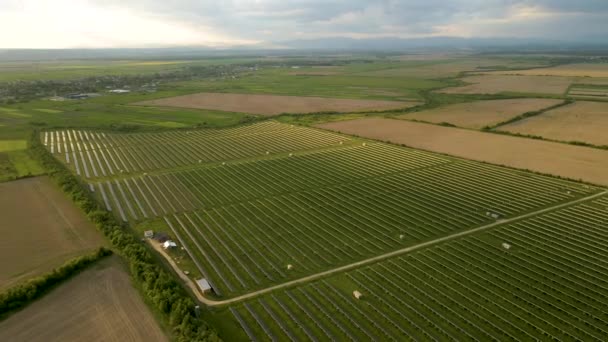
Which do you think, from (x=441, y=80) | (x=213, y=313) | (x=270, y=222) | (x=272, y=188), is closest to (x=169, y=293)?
(x=213, y=313)

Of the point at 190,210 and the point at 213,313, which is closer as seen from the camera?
the point at 213,313

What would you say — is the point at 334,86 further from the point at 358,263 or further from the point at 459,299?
the point at 459,299

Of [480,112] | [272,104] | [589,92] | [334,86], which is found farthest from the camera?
[334,86]

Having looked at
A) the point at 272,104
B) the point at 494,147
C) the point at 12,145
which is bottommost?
the point at 494,147

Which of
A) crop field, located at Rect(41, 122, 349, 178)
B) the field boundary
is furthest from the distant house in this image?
crop field, located at Rect(41, 122, 349, 178)

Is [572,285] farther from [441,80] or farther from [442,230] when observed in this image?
[441,80]

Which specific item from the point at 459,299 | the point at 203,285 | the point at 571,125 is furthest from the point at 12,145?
the point at 571,125

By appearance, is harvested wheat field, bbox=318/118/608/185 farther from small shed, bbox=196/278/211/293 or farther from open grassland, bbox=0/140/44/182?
open grassland, bbox=0/140/44/182
